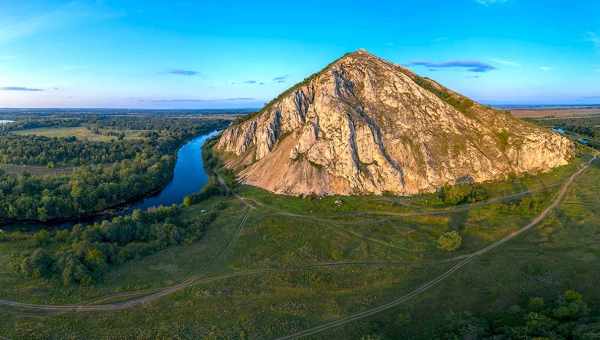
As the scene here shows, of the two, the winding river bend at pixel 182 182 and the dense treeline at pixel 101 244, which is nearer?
the dense treeline at pixel 101 244

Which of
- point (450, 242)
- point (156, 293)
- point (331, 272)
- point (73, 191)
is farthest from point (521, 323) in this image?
point (73, 191)

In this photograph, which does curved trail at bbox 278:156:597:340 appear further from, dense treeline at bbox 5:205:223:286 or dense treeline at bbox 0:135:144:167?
dense treeline at bbox 0:135:144:167

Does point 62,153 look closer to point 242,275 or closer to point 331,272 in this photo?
point 242,275

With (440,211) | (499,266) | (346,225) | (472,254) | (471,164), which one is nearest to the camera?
(499,266)

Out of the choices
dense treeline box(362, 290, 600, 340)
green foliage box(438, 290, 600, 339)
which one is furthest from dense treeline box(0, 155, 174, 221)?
green foliage box(438, 290, 600, 339)

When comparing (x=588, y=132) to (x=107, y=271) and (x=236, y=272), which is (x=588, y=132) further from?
(x=107, y=271)

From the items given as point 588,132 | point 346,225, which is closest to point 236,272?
point 346,225

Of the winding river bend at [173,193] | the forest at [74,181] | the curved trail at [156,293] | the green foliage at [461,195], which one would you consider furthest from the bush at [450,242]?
the forest at [74,181]

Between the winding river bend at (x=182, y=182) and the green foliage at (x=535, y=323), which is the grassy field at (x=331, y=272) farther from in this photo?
the winding river bend at (x=182, y=182)
